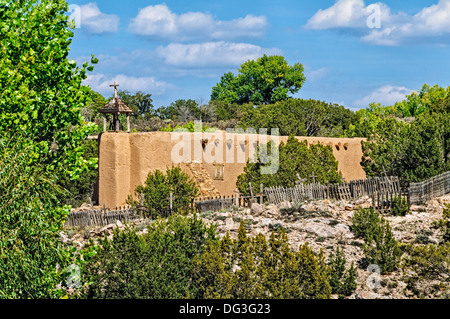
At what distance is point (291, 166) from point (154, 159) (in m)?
5.23

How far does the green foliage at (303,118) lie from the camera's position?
1403 inches

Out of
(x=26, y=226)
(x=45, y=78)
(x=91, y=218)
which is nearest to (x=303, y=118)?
(x=91, y=218)

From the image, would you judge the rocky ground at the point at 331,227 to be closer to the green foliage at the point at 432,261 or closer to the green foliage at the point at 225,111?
the green foliage at the point at 432,261

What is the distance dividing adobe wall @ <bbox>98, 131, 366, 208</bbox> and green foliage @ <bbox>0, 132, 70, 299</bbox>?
12.5 metres

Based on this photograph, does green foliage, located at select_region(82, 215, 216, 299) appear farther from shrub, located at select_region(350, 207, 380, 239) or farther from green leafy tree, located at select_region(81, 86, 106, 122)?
green leafy tree, located at select_region(81, 86, 106, 122)

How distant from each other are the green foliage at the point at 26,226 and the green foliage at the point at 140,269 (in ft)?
4.40

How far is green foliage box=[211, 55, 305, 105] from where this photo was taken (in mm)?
64812

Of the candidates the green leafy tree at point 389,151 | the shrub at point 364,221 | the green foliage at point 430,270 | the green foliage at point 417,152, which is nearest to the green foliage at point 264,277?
the green foliage at point 430,270

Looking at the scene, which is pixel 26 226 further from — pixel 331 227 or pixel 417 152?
pixel 417 152

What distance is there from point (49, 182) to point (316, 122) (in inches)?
1377

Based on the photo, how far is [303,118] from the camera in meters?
40.3

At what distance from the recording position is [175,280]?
8805 mm

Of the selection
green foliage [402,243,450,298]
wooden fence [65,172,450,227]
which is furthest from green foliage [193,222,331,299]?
wooden fence [65,172,450,227]
